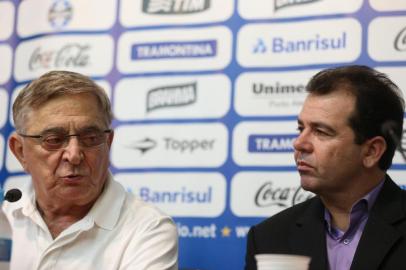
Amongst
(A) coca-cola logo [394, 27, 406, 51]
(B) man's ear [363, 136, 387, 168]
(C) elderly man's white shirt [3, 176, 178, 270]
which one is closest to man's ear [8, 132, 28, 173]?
(C) elderly man's white shirt [3, 176, 178, 270]

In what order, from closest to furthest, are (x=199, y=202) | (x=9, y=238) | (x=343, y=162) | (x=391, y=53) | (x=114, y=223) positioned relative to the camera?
Result: 1. (x=9, y=238)
2. (x=114, y=223)
3. (x=343, y=162)
4. (x=391, y=53)
5. (x=199, y=202)

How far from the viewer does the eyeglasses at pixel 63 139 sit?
97.8 inches

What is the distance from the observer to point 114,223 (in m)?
2.46

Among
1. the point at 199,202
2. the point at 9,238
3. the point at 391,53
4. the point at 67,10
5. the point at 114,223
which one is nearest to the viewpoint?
the point at 9,238

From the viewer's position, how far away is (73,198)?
8.18 feet

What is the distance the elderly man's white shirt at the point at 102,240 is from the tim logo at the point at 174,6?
137 cm

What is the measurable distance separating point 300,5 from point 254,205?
0.97 meters

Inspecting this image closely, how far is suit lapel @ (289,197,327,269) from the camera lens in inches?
99.1

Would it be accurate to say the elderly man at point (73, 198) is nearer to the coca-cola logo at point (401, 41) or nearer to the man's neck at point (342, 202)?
the man's neck at point (342, 202)

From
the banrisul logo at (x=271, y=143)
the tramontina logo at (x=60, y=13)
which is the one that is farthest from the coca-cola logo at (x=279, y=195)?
the tramontina logo at (x=60, y=13)

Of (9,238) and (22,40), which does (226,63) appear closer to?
(22,40)

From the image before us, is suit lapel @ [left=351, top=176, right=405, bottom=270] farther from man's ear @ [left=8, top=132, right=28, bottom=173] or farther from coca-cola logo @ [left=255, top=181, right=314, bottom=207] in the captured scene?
man's ear @ [left=8, top=132, right=28, bottom=173]

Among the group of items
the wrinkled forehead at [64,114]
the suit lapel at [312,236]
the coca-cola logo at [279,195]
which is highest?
the wrinkled forehead at [64,114]

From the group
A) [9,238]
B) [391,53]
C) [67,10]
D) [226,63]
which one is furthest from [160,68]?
→ [9,238]
